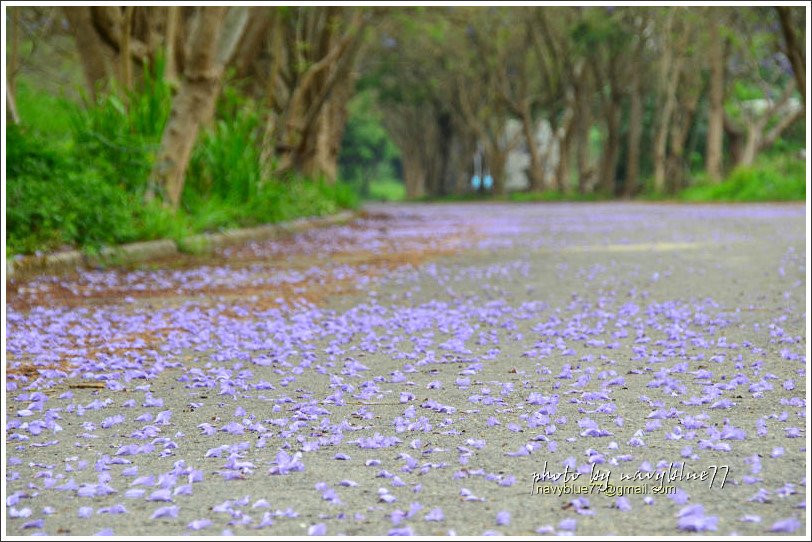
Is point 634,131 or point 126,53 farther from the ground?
point 126,53

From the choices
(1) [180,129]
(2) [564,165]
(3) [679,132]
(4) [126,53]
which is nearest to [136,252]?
(1) [180,129]

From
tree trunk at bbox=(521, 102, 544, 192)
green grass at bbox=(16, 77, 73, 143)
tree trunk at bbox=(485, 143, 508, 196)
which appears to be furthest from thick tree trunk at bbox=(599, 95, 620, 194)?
green grass at bbox=(16, 77, 73, 143)

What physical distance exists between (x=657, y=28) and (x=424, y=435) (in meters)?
36.6

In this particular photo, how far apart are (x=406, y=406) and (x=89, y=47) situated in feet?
40.8

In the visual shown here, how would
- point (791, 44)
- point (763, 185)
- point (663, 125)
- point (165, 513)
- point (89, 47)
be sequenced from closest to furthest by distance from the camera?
point (165, 513), point (89, 47), point (791, 44), point (763, 185), point (663, 125)

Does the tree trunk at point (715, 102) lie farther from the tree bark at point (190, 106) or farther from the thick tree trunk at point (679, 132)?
the tree bark at point (190, 106)

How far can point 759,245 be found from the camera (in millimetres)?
14555

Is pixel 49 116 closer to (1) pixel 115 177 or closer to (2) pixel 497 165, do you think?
(1) pixel 115 177

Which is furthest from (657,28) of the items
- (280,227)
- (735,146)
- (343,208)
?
(280,227)

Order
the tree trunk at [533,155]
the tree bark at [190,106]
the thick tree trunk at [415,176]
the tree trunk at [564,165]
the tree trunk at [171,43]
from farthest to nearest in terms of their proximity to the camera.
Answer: the thick tree trunk at [415,176] < the tree trunk at [564,165] < the tree trunk at [533,155] < the tree trunk at [171,43] < the tree bark at [190,106]

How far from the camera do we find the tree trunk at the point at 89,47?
51.5 feet

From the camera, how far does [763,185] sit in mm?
32938

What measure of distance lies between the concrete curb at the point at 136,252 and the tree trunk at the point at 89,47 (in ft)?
9.43

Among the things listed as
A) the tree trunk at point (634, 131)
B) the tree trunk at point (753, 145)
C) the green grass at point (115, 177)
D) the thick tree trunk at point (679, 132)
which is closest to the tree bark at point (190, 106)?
the green grass at point (115, 177)
